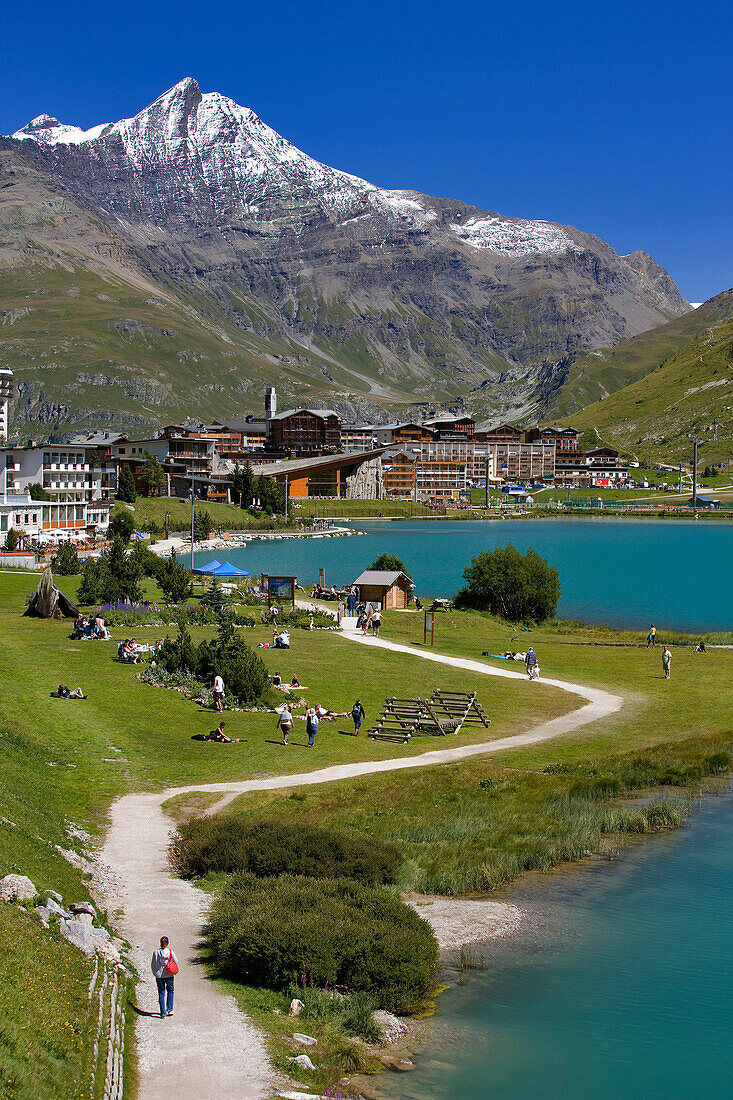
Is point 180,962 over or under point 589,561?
under

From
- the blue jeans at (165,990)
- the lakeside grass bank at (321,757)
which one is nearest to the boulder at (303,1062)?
the blue jeans at (165,990)

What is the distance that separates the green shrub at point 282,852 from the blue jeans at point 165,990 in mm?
4609

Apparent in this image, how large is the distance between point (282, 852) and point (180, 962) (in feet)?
11.8

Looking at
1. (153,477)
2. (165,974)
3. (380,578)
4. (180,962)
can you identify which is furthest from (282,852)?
(153,477)

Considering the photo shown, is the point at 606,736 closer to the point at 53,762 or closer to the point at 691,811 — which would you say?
the point at 691,811

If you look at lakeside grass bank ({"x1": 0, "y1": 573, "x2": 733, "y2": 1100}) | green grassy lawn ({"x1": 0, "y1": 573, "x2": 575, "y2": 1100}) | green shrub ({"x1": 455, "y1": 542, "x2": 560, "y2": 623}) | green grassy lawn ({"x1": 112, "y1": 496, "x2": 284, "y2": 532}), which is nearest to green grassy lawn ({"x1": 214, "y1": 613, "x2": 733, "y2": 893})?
lakeside grass bank ({"x1": 0, "y1": 573, "x2": 733, "y2": 1100})

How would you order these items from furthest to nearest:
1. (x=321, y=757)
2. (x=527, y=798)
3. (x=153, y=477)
→ (x=153, y=477) → (x=321, y=757) → (x=527, y=798)

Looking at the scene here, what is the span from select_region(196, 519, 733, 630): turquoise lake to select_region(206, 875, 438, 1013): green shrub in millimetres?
56828

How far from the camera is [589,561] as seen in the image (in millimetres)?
123438

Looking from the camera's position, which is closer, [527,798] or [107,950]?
[107,950]

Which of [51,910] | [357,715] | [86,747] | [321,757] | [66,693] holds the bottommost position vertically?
[321,757]

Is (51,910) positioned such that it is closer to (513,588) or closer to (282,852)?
(282,852)

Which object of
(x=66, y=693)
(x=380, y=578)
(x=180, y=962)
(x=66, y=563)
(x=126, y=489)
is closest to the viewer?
(x=180, y=962)

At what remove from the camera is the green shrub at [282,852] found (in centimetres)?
1945
